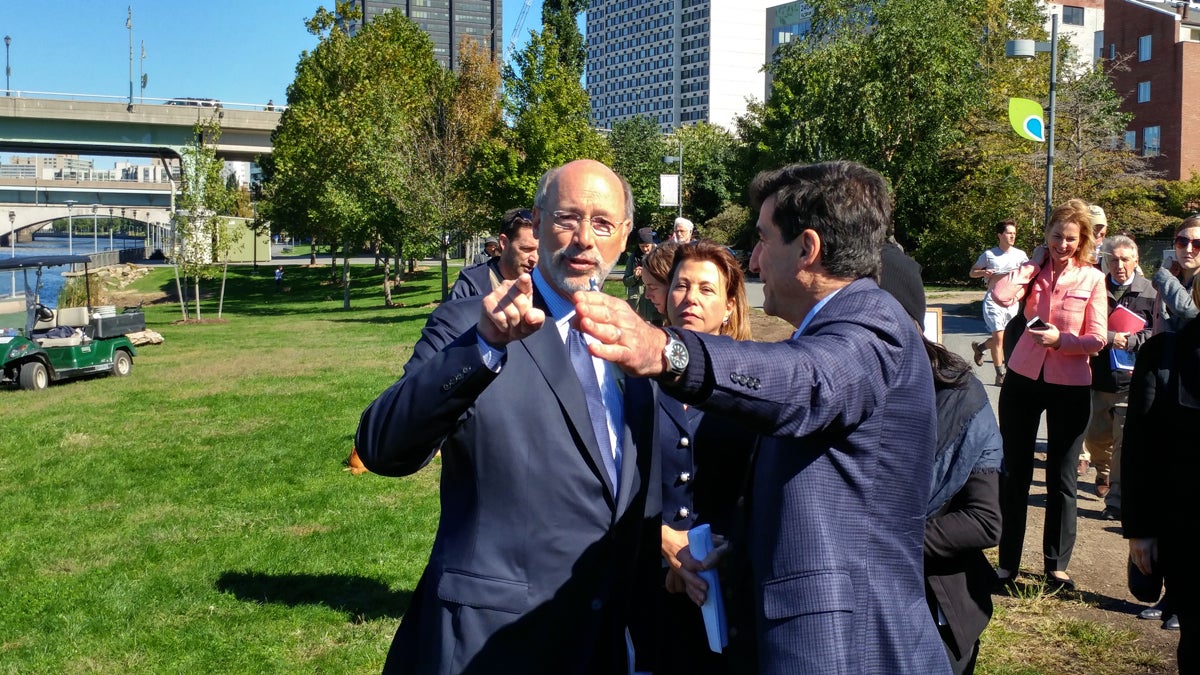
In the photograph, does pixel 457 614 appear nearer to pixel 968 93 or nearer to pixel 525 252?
pixel 525 252

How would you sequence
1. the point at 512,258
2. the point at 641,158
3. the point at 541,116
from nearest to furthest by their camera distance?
the point at 512,258 → the point at 541,116 → the point at 641,158

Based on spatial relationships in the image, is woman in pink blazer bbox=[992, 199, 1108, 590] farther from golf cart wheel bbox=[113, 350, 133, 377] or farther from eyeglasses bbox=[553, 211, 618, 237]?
golf cart wheel bbox=[113, 350, 133, 377]

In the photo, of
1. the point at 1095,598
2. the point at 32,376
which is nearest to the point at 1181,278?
the point at 1095,598

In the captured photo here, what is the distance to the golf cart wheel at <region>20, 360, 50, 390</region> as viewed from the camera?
18422 millimetres

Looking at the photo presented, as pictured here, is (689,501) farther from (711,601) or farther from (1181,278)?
(1181,278)

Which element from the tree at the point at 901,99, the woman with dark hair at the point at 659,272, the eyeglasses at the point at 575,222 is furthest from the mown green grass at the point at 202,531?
the tree at the point at 901,99

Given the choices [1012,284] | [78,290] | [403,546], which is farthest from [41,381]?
[1012,284]

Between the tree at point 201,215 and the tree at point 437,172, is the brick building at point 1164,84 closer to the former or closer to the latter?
the tree at point 437,172

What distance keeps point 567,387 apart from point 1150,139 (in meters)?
68.0

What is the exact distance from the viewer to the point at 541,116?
31.5m

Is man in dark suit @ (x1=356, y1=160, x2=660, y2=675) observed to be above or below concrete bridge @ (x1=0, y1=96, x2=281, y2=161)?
below

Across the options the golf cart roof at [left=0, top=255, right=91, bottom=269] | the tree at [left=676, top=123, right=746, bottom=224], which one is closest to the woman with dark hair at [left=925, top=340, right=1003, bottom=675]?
the golf cart roof at [left=0, top=255, right=91, bottom=269]

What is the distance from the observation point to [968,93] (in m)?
37.0

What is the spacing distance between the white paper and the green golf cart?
18.7 metres
